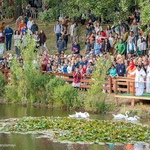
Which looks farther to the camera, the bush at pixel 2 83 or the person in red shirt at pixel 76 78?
the bush at pixel 2 83

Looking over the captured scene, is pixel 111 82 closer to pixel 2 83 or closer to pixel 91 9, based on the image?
pixel 2 83

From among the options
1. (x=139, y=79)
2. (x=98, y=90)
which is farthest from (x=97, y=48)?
(x=139, y=79)

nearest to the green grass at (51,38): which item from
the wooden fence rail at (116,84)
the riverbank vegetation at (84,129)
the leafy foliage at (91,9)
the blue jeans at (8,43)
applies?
the blue jeans at (8,43)

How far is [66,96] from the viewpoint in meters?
38.7

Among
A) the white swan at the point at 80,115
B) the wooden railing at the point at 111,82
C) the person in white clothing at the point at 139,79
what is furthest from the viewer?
the wooden railing at the point at 111,82

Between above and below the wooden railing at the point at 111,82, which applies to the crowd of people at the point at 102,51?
above

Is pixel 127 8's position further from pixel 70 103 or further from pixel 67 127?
pixel 67 127

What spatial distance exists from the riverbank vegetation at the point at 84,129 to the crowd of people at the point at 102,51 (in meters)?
4.78

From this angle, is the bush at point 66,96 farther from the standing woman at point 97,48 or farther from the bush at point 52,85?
the standing woman at point 97,48

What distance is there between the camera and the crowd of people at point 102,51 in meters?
37.7

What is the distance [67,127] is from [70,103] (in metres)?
6.82

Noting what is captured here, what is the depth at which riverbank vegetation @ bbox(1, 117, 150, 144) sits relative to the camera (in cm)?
2988

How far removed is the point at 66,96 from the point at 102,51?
19.0 feet

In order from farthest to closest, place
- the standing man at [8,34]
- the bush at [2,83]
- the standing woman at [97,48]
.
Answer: the standing man at [8,34]
the standing woman at [97,48]
the bush at [2,83]
